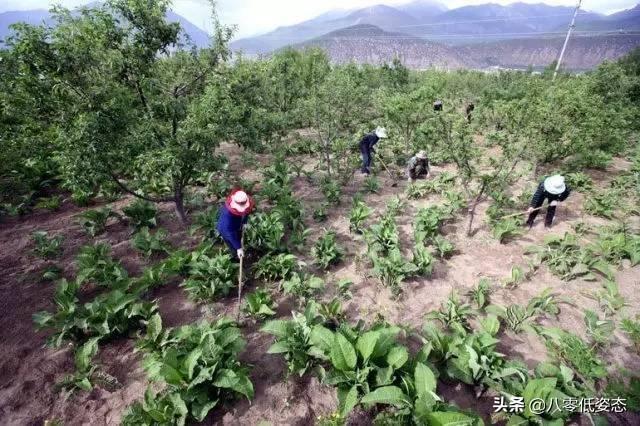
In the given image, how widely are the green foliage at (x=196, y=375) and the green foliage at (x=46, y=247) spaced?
4.69 metres

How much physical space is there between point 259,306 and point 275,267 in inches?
43.0

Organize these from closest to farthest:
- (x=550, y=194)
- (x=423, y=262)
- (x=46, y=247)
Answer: (x=423, y=262), (x=46, y=247), (x=550, y=194)

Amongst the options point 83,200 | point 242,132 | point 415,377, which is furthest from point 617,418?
point 83,200

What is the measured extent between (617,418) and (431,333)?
2.45 m

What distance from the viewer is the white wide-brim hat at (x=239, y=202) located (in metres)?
5.90

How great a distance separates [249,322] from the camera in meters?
5.65

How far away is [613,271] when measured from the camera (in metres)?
7.04

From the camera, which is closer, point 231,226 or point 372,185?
point 231,226

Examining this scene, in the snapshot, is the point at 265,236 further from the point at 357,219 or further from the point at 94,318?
the point at 94,318

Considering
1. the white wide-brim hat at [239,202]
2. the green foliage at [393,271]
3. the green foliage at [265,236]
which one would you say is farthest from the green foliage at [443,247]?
the white wide-brim hat at [239,202]

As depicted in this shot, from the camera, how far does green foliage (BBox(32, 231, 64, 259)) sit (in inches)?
290

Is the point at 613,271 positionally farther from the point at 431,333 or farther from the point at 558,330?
the point at 431,333

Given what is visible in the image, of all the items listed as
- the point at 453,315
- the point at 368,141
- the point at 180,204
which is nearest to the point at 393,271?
the point at 453,315

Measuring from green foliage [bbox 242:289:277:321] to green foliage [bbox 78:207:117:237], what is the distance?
509 cm
